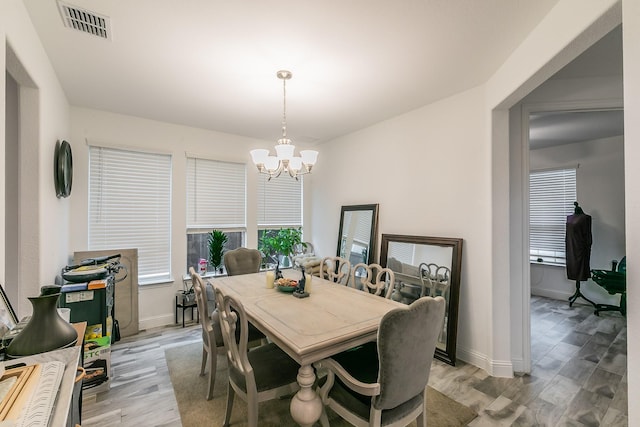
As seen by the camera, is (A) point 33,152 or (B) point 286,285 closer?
(A) point 33,152

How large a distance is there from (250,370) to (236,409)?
781 mm

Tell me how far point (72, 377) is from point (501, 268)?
2965mm

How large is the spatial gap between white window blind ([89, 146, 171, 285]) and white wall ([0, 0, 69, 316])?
2.90 feet

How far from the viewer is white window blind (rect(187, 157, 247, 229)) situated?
3.96 m

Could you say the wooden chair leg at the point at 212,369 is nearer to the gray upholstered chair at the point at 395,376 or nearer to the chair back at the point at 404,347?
the gray upholstered chair at the point at 395,376

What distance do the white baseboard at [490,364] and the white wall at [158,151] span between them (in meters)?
3.17

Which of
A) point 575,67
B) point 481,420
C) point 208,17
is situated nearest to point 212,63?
point 208,17

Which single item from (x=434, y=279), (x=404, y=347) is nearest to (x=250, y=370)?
(x=404, y=347)

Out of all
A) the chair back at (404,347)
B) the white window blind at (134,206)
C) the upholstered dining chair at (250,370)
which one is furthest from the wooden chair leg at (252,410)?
the white window blind at (134,206)

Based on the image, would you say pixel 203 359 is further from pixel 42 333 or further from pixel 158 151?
pixel 158 151

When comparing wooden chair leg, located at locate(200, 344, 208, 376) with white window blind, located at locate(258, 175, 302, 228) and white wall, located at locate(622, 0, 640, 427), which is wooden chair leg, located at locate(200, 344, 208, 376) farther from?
white wall, located at locate(622, 0, 640, 427)

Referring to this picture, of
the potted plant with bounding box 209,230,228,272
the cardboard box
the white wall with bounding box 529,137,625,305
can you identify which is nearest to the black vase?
the cardboard box

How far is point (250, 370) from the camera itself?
1.58 meters

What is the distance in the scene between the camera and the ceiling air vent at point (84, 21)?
5.62 feet
